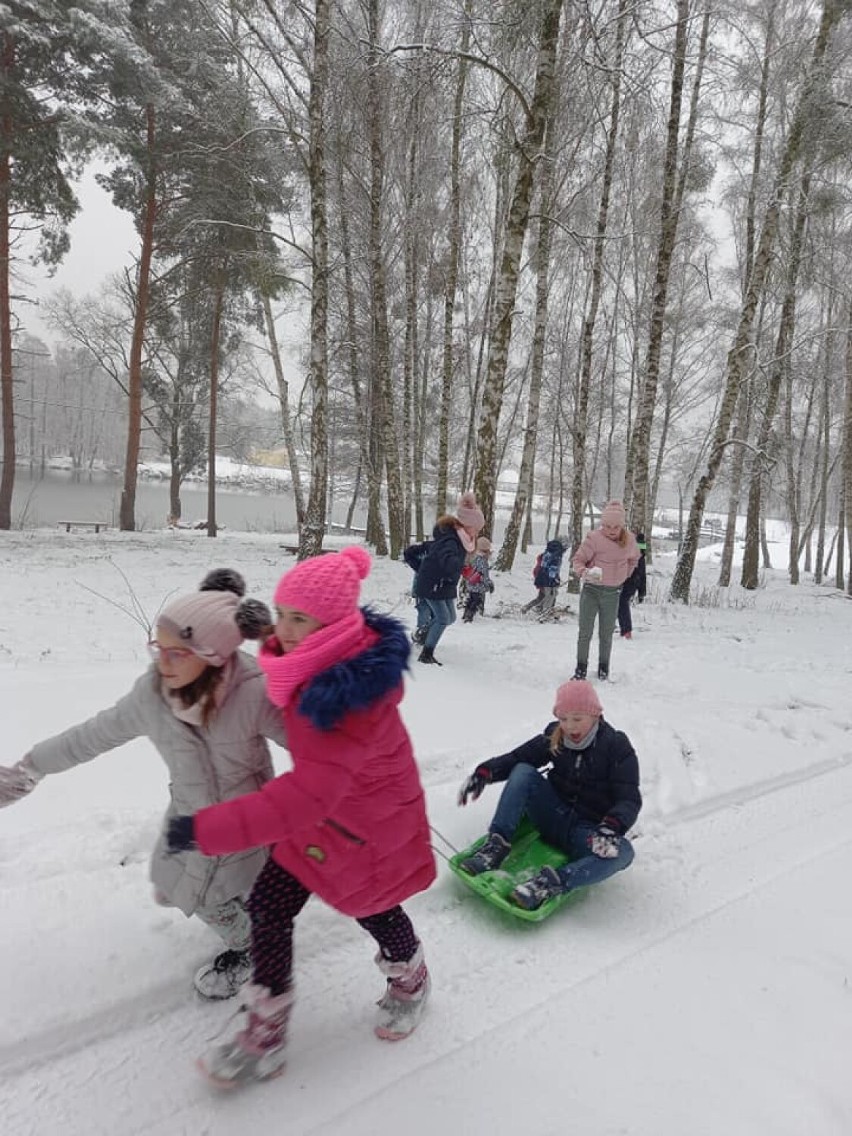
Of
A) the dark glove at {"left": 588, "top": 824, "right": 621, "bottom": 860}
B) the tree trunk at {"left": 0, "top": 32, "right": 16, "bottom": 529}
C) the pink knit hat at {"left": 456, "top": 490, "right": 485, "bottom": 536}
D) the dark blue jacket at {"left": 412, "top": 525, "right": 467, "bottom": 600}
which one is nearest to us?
the dark glove at {"left": 588, "top": 824, "right": 621, "bottom": 860}

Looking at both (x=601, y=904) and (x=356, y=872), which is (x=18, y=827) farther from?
(x=601, y=904)

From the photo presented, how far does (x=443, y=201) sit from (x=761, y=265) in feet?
29.7

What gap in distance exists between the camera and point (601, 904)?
3.06 meters

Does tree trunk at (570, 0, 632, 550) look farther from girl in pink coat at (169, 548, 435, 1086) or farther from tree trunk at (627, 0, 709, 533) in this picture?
girl in pink coat at (169, 548, 435, 1086)

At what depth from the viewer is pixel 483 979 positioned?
2.50m

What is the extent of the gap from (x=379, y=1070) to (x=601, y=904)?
54.6 inches

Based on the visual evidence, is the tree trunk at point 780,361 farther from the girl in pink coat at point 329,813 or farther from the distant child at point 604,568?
the girl in pink coat at point 329,813

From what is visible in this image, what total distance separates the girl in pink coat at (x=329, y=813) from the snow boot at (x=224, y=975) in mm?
359

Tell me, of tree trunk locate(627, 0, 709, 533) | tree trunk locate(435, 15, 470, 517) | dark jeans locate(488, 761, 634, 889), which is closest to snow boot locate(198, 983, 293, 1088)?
dark jeans locate(488, 761, 634, 889)

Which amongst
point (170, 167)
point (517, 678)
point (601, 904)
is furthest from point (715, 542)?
point (601, 904)

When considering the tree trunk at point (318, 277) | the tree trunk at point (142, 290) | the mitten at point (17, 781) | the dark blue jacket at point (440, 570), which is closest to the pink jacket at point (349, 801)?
the mitten at point (17, 781)

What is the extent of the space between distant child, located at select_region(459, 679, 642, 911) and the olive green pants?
3.53m

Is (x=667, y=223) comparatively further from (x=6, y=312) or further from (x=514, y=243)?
(x=6, y=312)

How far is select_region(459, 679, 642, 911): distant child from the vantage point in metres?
2.91
